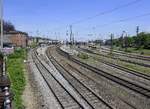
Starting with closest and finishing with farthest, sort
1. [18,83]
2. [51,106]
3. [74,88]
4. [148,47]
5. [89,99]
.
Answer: [51,106] → [89,99] → [74,88] → [18,83] → [148,47]

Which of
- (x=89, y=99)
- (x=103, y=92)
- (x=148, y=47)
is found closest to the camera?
(x=89, y=99)

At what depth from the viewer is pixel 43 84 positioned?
1182 inches

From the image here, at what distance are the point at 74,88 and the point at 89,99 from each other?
5.11m

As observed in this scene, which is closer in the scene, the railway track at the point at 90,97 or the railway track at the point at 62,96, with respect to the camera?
the railway track at the point at 90,97

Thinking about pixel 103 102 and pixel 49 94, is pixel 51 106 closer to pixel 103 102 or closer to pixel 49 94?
pixel 103 102

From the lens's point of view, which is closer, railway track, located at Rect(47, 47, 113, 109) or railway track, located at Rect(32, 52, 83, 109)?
railway track, located at Rect(47, 47, 113, 109)

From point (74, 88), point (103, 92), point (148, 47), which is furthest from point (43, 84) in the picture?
point (148, 47)

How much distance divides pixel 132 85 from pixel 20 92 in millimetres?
8517

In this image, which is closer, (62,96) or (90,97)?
(90,97)

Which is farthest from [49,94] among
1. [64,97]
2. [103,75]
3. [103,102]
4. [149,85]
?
[103,75]

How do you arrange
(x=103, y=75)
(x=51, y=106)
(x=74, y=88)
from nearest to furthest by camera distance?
1. (x=51, y=106)
2. (x=74, y=88)
3. (x=103, y=75)

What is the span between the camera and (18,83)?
94.9ft

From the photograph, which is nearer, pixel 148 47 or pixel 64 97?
pixel 64 97

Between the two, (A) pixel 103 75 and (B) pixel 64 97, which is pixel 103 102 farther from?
(A) pixel 103 75
